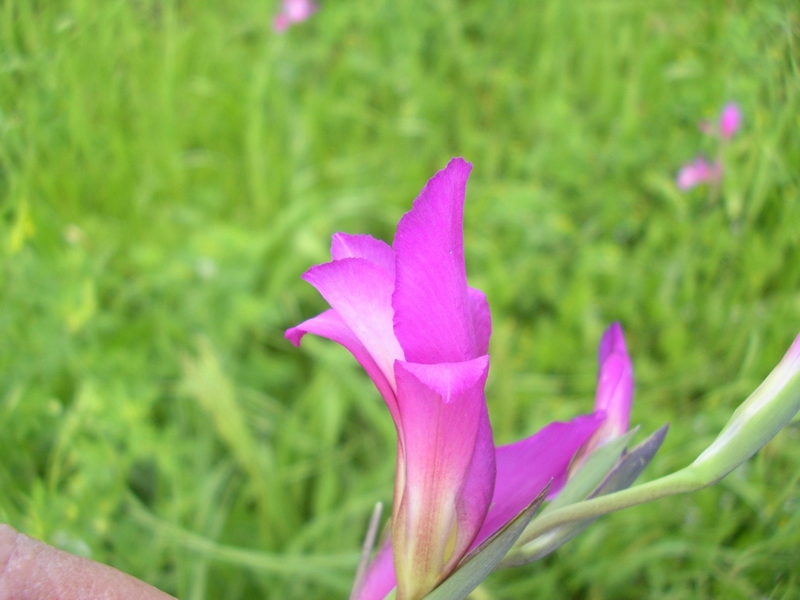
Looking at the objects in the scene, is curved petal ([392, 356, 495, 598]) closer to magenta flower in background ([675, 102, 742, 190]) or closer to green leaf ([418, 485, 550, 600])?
green leaf ([418, 485, 550, 600])

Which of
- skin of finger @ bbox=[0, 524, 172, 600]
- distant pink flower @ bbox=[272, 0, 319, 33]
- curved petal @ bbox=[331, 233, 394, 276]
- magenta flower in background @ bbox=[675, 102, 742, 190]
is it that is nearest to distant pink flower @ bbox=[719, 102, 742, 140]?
magenta flower in background @ bbox=[675, 102, 742, 190]

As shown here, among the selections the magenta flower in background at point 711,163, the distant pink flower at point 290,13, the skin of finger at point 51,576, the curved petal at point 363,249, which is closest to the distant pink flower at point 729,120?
the magenta flower in background at point 711,163

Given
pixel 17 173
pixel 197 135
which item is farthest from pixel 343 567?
pixel 197 135

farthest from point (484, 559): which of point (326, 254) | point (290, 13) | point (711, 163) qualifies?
point (290, 13)

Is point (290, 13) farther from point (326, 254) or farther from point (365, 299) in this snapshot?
point (365, 299)

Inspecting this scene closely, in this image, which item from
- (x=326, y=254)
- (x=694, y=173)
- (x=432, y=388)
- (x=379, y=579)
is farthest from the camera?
(x=694, y=173)

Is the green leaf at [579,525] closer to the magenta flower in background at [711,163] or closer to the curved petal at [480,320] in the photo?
the curved petal at [480,320]
